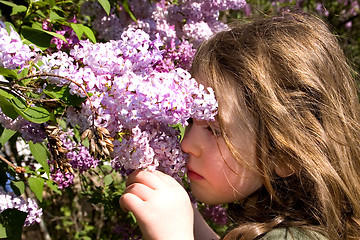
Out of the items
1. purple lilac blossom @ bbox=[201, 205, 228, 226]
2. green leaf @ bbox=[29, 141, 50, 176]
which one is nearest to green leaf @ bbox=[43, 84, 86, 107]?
green leaf @ bbox=[29, 141, 50, 176]

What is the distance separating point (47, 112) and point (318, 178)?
88 cm

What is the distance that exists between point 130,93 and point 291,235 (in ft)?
2.38

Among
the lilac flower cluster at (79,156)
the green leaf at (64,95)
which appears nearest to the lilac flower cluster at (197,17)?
the lilac flower cluster at (79,156)

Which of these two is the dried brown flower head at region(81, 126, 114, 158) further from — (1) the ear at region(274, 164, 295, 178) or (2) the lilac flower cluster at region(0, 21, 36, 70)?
(1) the ear at region(274, 164, 295, 178)

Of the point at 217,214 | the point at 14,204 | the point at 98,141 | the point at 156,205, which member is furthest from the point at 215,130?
the point at 217,214

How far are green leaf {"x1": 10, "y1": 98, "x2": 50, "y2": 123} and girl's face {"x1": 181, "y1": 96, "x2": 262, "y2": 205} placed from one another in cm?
45

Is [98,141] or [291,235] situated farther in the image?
[291,235]

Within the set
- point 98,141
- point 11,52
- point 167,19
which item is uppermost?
point 11,52

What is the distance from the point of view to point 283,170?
1.60m

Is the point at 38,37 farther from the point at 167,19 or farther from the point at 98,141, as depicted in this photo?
the point at 167,19

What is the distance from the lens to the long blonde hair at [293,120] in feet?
5.02

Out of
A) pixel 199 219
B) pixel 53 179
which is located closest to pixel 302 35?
pixel 199 219

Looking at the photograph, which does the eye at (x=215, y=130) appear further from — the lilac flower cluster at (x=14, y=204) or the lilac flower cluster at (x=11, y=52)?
the lilac flower cluster at (x=14, y=204)

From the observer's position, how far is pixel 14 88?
4.05 feet
